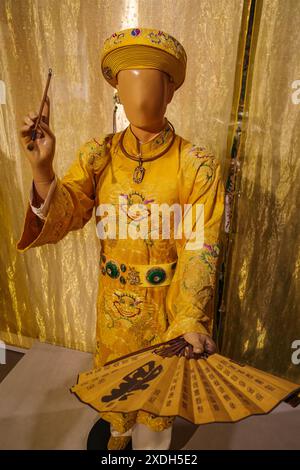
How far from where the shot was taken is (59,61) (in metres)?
1.54

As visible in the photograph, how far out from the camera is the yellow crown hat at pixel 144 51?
933mm

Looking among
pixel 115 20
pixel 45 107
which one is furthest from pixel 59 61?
pixel 45 107

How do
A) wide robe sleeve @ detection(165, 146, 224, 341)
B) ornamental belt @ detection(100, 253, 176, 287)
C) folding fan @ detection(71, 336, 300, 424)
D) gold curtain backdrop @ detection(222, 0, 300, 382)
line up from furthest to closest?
1. gold curtain backdrop @ detection(222, 0, 300, 382)
2. ornamental belt @ detection(100, 253, 176, 287)
3. wide robe sleeve @ detection(165, 146, 224, 341)
4. folding fan @ detection(71, 336, 300, 424)

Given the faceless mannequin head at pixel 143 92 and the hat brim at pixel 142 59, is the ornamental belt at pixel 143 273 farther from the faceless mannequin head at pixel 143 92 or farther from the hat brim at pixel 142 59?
the hat brim at pixel 142 59

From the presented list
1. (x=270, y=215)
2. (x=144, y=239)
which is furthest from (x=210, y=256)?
(x=270, y=215)

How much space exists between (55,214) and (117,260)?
0.80ft

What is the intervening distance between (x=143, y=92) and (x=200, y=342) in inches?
26.3

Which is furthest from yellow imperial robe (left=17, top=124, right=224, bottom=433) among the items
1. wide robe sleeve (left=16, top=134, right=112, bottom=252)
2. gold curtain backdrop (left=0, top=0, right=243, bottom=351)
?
gold curtain backdrop (left=0, top=0, right=243, bottom=351)

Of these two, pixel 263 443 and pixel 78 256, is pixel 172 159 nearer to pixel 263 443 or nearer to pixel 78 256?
pixel 78 256

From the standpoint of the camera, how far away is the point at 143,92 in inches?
37.9

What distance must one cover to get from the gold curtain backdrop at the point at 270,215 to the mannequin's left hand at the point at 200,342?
84 cm

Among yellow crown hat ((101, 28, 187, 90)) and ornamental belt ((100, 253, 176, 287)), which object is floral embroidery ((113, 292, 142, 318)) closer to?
ornamental belt ((100, 253, 176, 287))

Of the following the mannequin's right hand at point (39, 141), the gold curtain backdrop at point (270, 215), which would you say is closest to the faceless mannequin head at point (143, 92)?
the mannequin's right hand at point (39, 141)

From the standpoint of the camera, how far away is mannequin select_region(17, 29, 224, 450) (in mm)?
968
